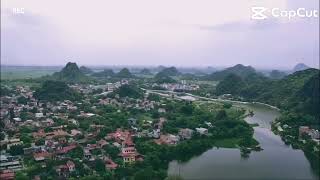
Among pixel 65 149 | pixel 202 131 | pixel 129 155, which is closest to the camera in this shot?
pixel 129 155

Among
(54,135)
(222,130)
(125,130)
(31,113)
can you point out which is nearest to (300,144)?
(222,130)

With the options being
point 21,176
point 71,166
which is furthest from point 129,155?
point 21,176

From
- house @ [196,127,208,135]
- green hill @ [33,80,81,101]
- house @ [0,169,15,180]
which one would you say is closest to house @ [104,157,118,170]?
house @ [0,169,15,180]

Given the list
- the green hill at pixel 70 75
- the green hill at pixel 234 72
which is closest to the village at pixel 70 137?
the green hill at pixel 70 75

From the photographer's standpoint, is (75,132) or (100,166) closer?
(100,166)

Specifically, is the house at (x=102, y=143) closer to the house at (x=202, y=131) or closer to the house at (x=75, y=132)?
the house at (x=75, y=132)

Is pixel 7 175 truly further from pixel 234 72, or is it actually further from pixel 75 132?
pixel 234 72

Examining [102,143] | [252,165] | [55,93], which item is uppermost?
[55,93]
